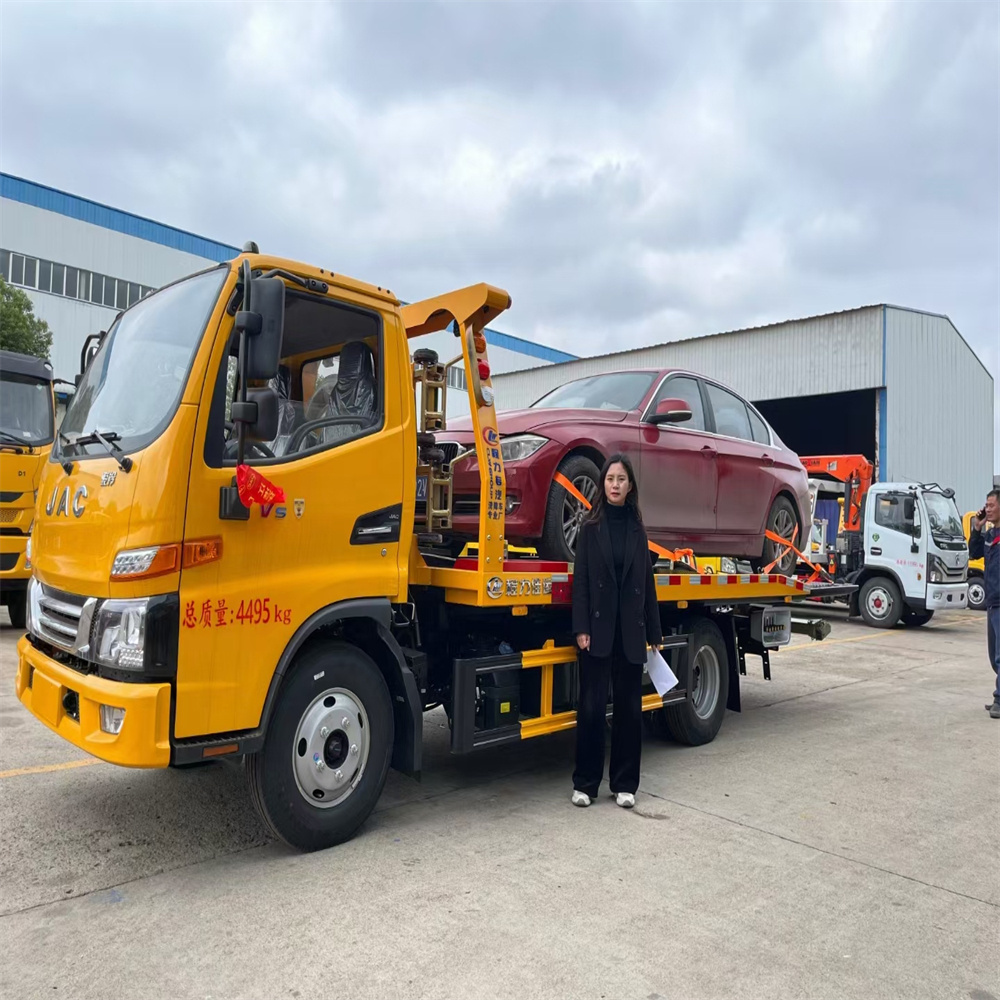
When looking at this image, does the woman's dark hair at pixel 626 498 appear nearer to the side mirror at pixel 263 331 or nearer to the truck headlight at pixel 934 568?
the side mirror at pixel 263 331

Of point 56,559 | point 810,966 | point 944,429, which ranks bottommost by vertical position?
point 810,966

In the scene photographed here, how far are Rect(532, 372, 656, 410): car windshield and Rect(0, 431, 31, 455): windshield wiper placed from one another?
655cm

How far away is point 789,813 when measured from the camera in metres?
4.83

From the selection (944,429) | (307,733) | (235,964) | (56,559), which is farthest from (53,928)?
(944,429)

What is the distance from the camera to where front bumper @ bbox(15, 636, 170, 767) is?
3.28 metres

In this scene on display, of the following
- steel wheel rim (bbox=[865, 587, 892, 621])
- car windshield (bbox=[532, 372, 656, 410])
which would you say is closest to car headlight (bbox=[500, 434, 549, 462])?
car windshield (bbox=[532, 372, 656, 410])

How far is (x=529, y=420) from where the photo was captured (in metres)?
5.50

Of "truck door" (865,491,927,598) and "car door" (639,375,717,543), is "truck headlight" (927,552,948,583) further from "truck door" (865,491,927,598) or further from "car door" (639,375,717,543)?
"car door" (639,375,717,543)

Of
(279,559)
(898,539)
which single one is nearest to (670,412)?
(279,559)

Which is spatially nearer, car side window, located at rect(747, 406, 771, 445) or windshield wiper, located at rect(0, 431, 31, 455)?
car side window, located at rect(747, 406, 771, 445)

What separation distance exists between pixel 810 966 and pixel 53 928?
2.75m

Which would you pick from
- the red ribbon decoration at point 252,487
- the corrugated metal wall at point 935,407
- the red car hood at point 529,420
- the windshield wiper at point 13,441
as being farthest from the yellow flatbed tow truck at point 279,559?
the corrugated metal wall at point 935,407

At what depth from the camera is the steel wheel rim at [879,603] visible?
15.6 metres

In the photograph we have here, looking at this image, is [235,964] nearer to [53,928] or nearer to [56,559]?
[53,928]
